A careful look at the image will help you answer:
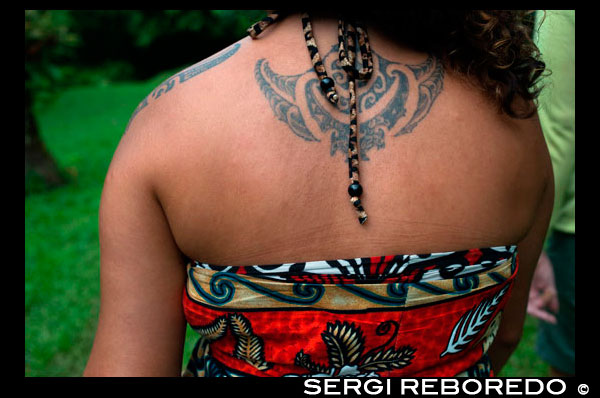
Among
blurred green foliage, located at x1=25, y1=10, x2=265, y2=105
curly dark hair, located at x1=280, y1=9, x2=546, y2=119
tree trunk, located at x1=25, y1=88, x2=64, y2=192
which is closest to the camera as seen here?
curly dark hair, located at x1=280, y1=9, x2=546, y2=119

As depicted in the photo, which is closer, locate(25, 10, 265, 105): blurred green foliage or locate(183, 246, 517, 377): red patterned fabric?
locate(183, 246, 517, 377): red patterned fabric

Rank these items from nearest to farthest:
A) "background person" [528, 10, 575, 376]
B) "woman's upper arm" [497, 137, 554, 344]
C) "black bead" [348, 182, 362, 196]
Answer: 1. "black bead" [348, 182, 362, 196]
2. "woman's upper arm" [497, 137, 554, 344]
3. "background person" [528, 10, 575, 376]

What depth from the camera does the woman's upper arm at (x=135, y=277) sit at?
128 cm

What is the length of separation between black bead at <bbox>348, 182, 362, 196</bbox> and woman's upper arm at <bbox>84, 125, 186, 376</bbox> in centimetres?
48

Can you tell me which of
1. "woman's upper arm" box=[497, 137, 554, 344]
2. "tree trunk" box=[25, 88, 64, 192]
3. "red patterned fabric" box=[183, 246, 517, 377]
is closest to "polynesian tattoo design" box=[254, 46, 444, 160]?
"red patterned fabric" box=[183, 246, 517, 377]

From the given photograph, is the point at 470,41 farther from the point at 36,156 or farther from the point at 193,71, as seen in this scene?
the point at 36,156

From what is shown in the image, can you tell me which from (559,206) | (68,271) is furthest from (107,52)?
(559,206)

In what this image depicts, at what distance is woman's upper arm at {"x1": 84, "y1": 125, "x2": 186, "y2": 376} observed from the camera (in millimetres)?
1283

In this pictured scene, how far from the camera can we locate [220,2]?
7.00 feet

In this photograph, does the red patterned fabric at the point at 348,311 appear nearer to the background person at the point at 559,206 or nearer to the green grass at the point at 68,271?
the background person at the point at 559,206

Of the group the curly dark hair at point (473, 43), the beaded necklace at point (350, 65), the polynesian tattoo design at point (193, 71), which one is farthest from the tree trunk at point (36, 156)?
the curly dark hair at point (473, 43)

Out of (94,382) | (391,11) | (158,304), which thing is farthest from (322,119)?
(94,382)

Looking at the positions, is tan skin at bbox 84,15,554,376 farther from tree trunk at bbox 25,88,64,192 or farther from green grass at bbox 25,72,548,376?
tree trunk at bbox 25,88,64,192

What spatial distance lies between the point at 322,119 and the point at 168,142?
38 centimetres
